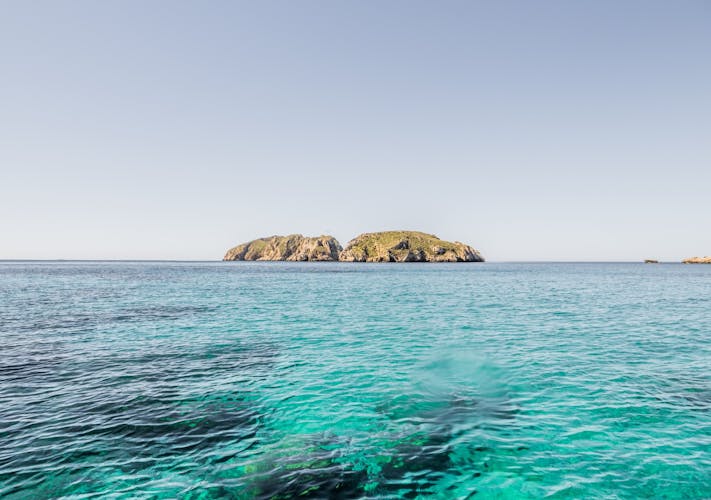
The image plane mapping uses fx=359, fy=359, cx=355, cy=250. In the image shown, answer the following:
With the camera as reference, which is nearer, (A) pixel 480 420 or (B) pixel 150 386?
(A) pixel 480 420

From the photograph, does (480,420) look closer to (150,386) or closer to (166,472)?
(166,472)

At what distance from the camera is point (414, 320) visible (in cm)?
3591

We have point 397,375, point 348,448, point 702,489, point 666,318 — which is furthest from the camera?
point 666,318

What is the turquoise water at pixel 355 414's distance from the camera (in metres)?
9.55

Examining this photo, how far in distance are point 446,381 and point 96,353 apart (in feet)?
70.1

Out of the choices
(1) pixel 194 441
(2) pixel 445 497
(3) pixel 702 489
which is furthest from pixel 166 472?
(3) pixel 702 489

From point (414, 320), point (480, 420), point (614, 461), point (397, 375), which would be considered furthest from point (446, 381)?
point (414, 320)

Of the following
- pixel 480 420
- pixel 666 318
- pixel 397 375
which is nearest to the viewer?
pixel 480 420

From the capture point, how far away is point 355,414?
1370 centimetres

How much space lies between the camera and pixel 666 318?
→ 3588 centimetres

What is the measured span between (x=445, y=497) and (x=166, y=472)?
24.7 feet

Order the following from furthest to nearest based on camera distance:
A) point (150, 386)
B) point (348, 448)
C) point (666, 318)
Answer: point (666, 318), point (150, 386), point (348, 448)

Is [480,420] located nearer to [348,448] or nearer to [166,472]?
[348,448]

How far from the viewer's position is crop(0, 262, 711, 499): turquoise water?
9547 millimetres
